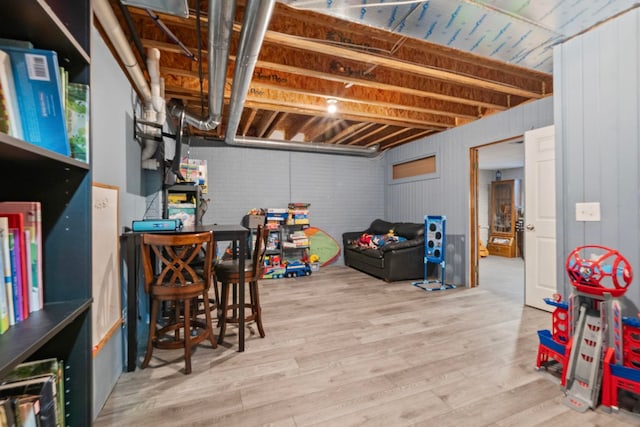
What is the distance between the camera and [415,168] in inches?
217

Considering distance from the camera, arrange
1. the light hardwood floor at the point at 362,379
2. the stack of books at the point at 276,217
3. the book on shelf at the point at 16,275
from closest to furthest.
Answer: the book on shelf at the point at 16,275 → the light hardwood floor at the point at 362,379 → the stack of books at the point at 276,217

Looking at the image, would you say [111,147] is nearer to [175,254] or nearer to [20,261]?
[175,254]

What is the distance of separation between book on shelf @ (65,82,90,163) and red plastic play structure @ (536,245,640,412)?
2.69 meters

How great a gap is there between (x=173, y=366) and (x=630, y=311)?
3.31 m

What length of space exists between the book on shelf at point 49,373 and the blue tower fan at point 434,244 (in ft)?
13.7

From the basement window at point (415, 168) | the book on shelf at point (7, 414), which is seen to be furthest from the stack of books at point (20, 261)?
the basement window at point (415, 168)

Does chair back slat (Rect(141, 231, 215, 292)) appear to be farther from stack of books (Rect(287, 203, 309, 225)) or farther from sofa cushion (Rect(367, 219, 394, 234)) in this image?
sofa cushion (Rect(367, 219, 394, 234))

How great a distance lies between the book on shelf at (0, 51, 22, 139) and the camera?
680 mm

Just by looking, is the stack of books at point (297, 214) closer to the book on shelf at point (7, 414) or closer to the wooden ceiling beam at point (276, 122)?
Answer: the wooden ceiling beam at point (276, 122)

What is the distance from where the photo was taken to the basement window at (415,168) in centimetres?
513

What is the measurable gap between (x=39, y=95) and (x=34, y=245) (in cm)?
46

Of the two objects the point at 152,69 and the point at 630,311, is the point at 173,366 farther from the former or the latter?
the point at 630,311

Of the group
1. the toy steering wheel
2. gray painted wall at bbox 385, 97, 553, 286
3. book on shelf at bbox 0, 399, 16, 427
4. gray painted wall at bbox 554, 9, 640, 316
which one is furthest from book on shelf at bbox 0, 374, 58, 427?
gray painted wall at bbox 385, 97, 553, 286

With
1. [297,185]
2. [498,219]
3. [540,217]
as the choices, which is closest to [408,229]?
[540,217]
